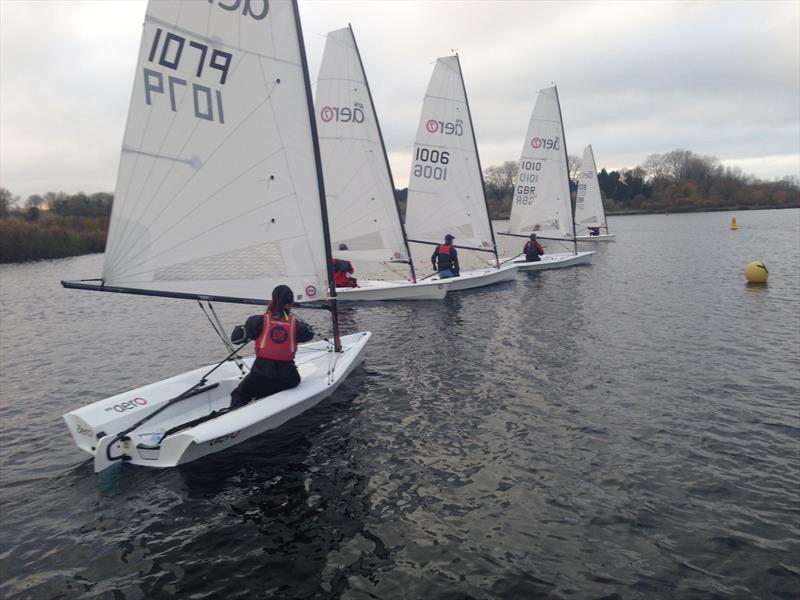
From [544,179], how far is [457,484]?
22.0 metres

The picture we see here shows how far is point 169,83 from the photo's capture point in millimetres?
6715

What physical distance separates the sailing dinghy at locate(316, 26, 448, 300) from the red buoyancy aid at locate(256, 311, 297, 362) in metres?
9.73

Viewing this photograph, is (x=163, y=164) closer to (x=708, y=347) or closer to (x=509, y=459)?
(x=509, y=459)

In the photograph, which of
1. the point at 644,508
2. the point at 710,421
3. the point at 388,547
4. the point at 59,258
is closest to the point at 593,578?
the point at 644,508

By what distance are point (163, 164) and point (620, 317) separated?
11932 mm

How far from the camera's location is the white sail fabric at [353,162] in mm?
15875

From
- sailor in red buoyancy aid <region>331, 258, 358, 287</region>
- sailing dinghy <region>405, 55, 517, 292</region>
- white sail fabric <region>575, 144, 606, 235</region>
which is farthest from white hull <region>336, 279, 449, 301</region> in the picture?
white sail fabric <region>575, 144, 606, 235</region>

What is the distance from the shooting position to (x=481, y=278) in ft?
63.0

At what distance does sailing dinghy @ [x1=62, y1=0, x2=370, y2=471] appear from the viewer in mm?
6453

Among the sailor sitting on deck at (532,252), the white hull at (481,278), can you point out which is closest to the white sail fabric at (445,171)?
the white hull at (481,278)

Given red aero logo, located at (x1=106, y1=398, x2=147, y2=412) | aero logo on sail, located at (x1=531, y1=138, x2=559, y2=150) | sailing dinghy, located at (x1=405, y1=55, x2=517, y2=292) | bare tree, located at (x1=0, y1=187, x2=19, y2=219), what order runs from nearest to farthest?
red aero logo, located at (x1=106, y1=398, x2=147, y2=412) < sailing dinghy, located at (x1=405, y1=55, x2=517, y2=292) < aero logo on sail, located at (x1=531, y1=138, x2=559, y2=150) < bare tree, located at (x1=0, y1=187, x2=19, y2=219)

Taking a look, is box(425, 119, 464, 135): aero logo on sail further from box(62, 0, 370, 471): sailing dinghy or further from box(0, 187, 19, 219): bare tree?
box(0, 187, 19, 219): bare tree

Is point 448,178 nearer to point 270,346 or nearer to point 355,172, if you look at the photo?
point 355,172

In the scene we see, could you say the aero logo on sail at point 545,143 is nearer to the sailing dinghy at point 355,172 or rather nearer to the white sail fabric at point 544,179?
the white sail fabric at point 544,179
